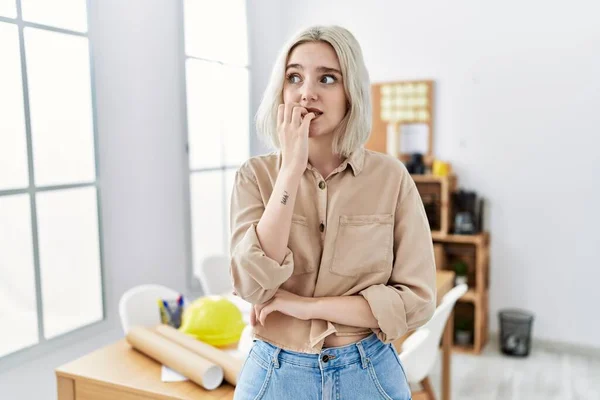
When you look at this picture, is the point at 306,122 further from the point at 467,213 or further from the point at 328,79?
the point at 467,213

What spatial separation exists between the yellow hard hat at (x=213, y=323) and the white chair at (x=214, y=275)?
792mm

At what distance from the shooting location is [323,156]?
115 cm

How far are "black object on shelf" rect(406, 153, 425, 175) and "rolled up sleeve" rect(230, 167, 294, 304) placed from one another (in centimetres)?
278

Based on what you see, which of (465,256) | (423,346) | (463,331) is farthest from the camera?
(465,256)

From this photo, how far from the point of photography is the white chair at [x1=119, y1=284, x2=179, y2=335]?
2.14 metres

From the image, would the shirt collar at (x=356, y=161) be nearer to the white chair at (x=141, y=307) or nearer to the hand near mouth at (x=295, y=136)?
the hand near mouth at (x=295, y=136)

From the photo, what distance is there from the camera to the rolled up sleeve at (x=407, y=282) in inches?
41.1

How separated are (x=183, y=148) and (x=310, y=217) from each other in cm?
225

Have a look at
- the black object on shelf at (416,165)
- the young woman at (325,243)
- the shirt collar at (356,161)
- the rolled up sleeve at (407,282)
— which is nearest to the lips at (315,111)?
the young woman at (325,243)

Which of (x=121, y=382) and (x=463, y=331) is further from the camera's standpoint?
(x=463, y=331)

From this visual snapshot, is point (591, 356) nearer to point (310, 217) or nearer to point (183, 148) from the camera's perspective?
point (183, 148)

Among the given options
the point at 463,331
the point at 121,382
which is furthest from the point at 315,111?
the point at 463,331

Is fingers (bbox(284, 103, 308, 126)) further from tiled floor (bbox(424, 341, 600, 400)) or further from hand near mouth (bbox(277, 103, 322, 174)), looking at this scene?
tiled floor (bbox(424, 341, 600, 400))

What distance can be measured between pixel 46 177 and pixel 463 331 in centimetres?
277
